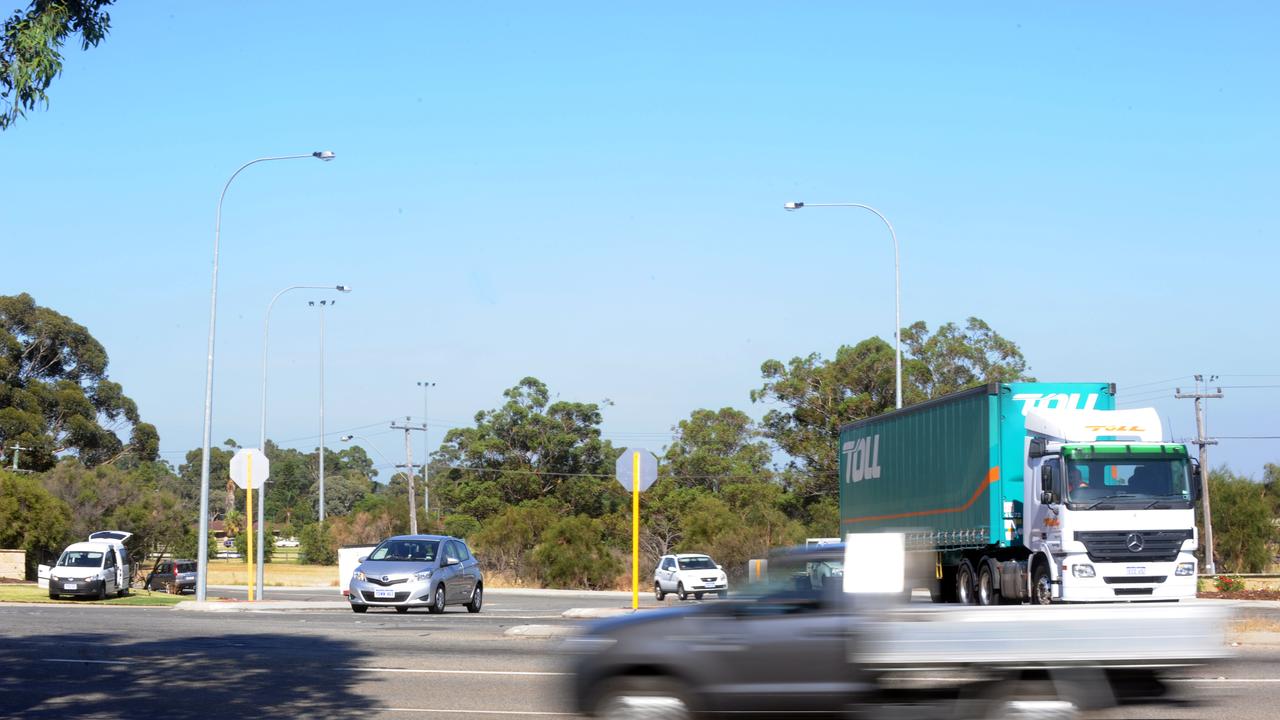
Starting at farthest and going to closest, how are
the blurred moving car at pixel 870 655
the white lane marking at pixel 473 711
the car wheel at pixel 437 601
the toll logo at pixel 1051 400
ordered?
1. the car wheel at pixel 437 601
2. the toll logo at pixel 1051 400
3. the white lane marking at pixel 473 711
4. the blurred moving car at pixel 870 655

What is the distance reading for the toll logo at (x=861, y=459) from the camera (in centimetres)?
2917

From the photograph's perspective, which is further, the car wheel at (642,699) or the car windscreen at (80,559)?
the car windscreen at (80,559)

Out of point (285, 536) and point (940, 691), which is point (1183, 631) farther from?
point (285, 536)

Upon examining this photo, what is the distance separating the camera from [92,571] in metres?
39.6

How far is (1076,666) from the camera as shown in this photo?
8961mm

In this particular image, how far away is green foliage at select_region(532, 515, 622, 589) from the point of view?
52.4 m

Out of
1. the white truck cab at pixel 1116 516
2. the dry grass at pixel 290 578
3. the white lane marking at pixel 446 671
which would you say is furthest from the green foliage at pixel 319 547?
the white lane marking at pixel 446 671

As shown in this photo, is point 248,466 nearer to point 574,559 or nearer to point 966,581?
point 966,581

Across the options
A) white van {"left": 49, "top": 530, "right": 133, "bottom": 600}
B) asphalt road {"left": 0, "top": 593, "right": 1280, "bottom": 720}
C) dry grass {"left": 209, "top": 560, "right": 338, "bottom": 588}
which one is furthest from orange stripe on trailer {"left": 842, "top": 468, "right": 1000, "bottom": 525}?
dry grass {"left": 209, "top": 560, "right": 338, "bottom": 588}

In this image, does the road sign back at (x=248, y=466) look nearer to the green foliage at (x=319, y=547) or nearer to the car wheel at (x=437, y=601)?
the car wheel at (x=437, y=601)

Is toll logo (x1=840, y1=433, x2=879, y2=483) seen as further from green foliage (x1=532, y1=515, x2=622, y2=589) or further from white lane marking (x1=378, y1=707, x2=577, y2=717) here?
green foliage (x1=532, y1=515, x2=622, y2=589)

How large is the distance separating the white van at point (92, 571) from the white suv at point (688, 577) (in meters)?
16.5

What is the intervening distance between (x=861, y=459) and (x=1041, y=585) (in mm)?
9184

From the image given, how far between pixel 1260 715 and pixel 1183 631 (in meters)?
3.18
